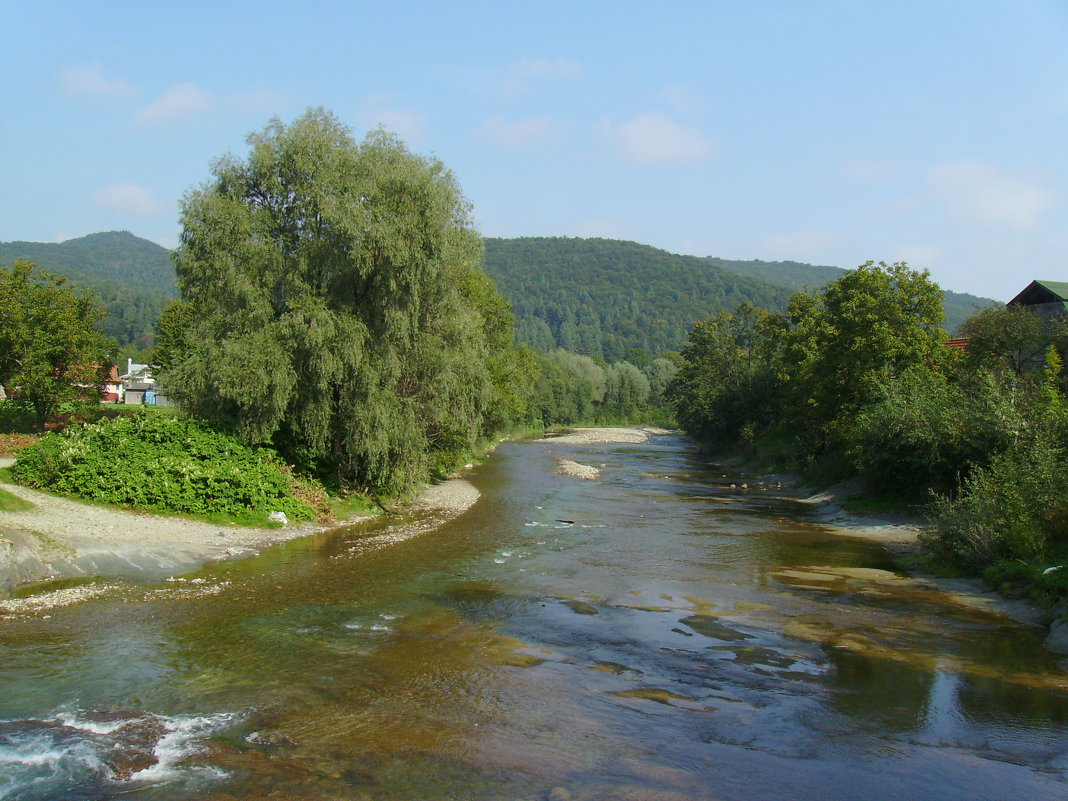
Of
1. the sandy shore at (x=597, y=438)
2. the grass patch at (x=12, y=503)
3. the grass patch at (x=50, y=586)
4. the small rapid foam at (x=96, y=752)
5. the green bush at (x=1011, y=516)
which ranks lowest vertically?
the sandy shore at (x=597, y=438)

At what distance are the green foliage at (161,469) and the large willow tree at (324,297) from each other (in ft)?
4.73

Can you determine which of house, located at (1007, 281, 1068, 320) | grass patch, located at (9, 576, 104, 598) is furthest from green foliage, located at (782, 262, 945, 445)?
grass patch, located at (9, 576, 104, 598)

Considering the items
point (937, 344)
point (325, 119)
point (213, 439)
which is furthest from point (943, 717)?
point (937, 344)

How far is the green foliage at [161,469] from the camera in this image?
21781mm

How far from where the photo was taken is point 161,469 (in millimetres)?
22438

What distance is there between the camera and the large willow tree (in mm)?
25078

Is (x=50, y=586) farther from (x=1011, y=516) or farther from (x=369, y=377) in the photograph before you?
(x=1011, y=516)

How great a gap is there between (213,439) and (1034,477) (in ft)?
75.5

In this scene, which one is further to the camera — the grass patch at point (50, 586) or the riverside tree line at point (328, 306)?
the riverside tree line at point (328, 306)

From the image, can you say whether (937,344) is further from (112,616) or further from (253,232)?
(112,616)

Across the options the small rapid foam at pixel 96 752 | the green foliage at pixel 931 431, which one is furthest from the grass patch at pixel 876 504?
the small rapid foam at pixel 96 752

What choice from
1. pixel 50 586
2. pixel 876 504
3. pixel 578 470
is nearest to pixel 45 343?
pixel 50 586

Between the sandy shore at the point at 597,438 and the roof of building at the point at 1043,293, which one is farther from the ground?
the roof of building at the point at 1043,293

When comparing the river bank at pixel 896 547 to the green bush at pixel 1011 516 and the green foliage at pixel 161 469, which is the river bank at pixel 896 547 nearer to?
the green bush at pixel 1011 516
